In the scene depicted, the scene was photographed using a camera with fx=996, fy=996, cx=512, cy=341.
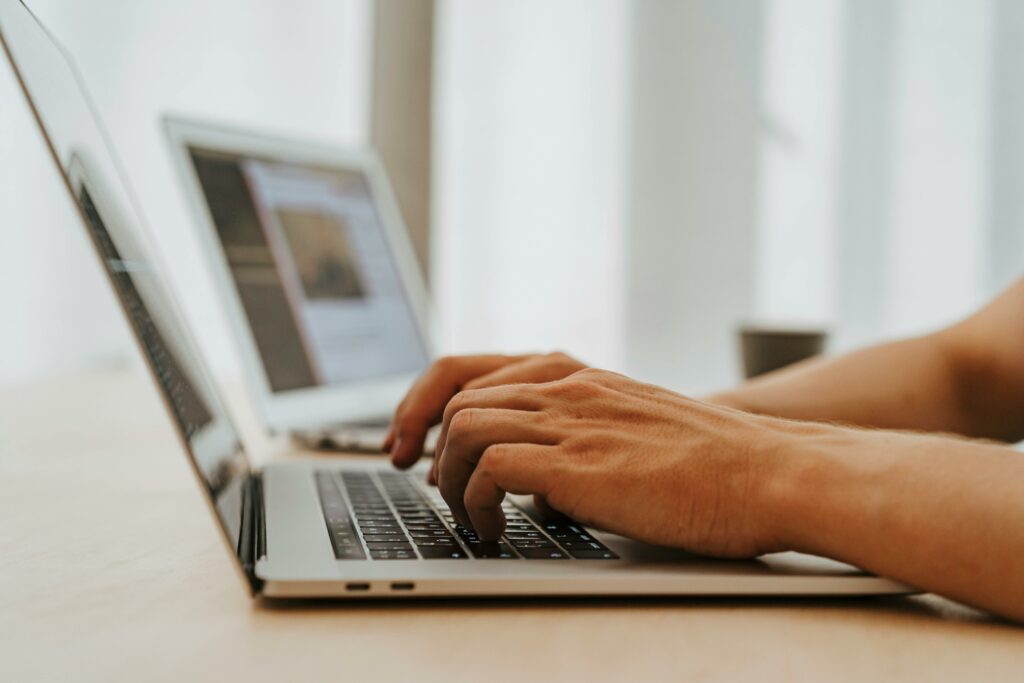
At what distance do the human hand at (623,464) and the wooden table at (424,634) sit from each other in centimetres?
4

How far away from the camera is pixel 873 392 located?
953 mm

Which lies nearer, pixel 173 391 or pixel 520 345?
pixel 173 391

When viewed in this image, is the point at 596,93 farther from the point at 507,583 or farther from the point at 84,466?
the point at 507,583

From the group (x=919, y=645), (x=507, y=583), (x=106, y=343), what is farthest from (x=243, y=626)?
(x=106, y=343)

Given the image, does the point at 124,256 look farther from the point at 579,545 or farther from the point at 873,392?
the point at 873,392

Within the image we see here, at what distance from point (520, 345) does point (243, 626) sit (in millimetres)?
2049

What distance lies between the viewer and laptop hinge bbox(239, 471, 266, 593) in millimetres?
441

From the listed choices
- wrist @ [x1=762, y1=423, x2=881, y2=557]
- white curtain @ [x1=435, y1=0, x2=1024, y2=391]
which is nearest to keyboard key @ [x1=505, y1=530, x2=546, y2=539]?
wrist @ [x1=762, y1=423, x2=881, y2=557]

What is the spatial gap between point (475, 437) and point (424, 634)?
13 cm

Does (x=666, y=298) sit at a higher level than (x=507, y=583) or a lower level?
lower

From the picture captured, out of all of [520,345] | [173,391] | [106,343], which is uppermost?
[173,391]

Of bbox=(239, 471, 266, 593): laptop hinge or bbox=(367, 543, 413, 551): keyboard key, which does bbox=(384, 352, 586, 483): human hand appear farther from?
bbox=(367, 543, 413, 551): keyboard key

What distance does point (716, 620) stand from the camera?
44 cm

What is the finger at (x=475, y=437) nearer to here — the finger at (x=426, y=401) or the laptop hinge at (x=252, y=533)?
the laptop hinge at (x=252, y=533)
